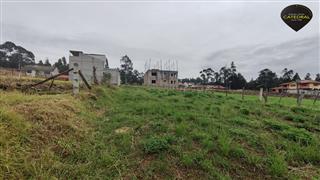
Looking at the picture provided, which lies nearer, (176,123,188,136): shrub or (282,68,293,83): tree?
(176,123,188,136): shrub

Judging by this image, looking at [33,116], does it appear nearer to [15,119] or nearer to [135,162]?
[15,119]

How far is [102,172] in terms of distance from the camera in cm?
299

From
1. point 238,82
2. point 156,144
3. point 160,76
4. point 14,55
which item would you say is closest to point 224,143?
point 156,144

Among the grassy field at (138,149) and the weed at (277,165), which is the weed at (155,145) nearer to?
the grassy field at (138,149)

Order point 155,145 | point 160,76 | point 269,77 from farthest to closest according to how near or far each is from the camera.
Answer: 1. point 269,77
2. point 160,76
3. point 155,145

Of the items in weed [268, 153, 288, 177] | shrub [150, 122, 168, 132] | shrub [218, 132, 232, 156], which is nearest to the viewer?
weed [268, 153, 288, 177]

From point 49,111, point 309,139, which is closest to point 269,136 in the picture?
point 309,139

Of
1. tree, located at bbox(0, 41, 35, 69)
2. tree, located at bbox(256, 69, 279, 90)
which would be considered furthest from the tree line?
tree, located at bbox(0, 41, 35, 69)

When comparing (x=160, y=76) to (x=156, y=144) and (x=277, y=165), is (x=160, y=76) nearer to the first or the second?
(x=156, y=144)

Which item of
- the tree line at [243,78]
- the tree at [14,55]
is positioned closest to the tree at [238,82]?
the tree line at [243,78]

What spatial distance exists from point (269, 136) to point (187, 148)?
2077mm

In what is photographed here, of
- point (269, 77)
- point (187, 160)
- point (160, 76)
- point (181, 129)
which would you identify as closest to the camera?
point (187, 160)

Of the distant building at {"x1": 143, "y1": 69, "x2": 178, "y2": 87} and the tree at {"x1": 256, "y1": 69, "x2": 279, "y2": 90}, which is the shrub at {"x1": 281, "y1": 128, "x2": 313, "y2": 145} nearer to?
the distant building at {"x1": 143, "y1": 69, "x2": 178, "y2": 87}

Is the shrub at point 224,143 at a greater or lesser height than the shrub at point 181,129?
lesser
